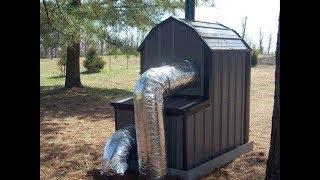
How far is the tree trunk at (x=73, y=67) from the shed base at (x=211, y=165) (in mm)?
10193

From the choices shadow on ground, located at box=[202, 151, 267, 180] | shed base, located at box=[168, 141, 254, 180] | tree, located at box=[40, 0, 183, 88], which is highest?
tree, located at box=[40, 0, 183, 88]

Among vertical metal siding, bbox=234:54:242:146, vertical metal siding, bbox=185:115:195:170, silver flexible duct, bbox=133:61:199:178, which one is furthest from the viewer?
vertical metal siding, bbox=234:54:242:146

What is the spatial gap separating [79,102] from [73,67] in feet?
10.6

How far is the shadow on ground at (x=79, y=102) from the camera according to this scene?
11.5m

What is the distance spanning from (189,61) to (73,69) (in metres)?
10.6

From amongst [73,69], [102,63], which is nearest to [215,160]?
[73,69]

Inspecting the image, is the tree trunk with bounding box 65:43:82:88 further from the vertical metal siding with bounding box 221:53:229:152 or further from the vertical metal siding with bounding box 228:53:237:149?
the vertical metal siding with bounding box 221:53:229:152

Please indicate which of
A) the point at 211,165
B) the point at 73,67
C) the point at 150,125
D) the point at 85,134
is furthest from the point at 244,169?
the point at 73,67

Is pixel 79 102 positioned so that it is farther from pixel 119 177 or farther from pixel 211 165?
pixel 119 177

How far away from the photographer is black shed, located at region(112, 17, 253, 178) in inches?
238

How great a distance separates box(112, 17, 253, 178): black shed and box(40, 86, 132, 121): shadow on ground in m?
4.45

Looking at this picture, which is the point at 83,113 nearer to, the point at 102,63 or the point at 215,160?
the point at 215,160

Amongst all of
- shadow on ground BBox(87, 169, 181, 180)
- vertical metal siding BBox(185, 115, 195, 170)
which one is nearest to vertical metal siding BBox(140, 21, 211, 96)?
vertical metal siding BBox(185, 115, 195, 170)
